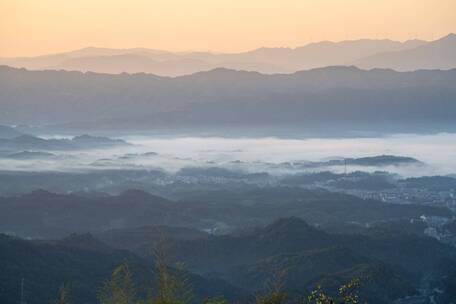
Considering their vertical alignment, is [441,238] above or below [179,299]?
below

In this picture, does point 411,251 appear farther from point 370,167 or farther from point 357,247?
point 370,167

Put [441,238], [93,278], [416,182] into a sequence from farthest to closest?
[416,182], [441,238], [93,278]

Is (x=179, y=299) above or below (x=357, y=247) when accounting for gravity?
above

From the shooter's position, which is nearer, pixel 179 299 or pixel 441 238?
pixel 179 299

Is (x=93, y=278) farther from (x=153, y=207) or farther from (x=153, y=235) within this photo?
A: (x=153, y=207)

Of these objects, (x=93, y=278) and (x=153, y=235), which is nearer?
(x=93, y=278)

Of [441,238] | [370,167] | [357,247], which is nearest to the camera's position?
[357,247]

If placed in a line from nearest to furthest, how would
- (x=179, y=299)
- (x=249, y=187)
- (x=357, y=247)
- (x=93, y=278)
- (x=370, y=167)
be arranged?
(x=179, y=299) → (x=93, y=278) → (x=357, y=247) → (x=249, y=187) → (x=370, y=167)

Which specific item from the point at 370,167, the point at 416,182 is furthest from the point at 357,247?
the point at 370,167

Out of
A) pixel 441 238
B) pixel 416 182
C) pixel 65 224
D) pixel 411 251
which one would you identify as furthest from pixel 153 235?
pixel 416 182
